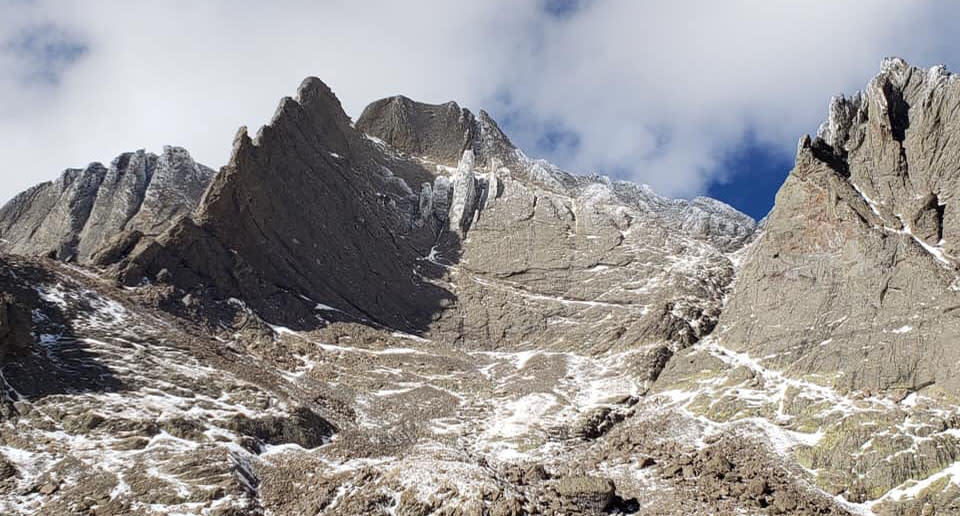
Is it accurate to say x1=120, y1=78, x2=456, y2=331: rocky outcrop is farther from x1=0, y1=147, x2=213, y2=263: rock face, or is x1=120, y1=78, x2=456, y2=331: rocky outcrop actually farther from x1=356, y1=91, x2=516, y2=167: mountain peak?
x1=356, y1=91, x2=516, y2=167: mountain peak

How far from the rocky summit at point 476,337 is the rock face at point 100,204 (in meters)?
0.57

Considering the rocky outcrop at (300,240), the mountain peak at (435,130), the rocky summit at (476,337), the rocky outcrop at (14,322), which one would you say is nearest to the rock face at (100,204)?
the rocky summit at (476,337)

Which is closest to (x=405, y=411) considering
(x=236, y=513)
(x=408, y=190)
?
(x=236, y=513)

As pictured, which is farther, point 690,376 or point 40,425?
point 690,376

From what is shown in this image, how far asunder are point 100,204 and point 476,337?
202 feet

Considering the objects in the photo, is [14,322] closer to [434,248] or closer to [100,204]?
[434,248]

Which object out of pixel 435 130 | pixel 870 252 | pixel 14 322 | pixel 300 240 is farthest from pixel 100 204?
pixel 870 252

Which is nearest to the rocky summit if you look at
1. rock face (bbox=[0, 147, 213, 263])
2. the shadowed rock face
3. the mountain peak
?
the shadowed rock face

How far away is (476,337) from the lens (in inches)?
3524

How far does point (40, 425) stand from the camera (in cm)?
5059

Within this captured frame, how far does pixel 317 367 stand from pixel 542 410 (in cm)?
2191

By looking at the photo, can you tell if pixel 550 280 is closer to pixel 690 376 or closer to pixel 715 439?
pixel 690 376

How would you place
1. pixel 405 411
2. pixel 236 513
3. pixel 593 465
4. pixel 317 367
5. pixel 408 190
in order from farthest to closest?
1. pixel 408 190
2. pixel 317 367
3. pixel 405 411
4. pixel 593 465
5. pixel 236 513

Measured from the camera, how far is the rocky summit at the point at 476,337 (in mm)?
48281
